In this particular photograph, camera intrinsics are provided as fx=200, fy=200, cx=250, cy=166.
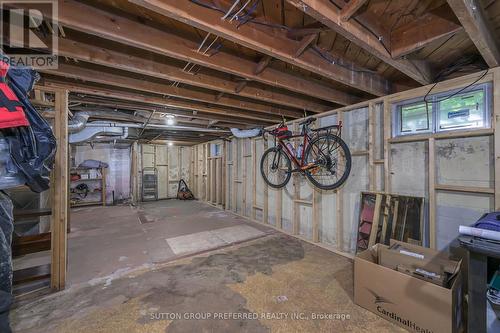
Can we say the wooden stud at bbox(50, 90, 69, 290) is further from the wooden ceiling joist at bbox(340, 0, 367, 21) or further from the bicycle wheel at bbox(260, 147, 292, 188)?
the bicycle wheel at bbox(260, 147, 292, 188)

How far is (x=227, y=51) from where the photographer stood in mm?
1989

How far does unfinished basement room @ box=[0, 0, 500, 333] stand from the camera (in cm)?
141

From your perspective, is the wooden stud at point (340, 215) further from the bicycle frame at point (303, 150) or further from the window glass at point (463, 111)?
the window glass at point (463, 111)

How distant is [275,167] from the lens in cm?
414

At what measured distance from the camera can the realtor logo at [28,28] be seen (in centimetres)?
129

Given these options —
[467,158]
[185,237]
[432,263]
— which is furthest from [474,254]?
[185,237]

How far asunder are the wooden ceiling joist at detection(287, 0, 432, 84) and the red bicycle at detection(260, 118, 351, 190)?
126cm

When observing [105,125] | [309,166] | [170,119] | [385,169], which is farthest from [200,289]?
[105,125]

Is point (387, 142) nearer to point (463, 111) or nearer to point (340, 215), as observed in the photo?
point (463, 111)

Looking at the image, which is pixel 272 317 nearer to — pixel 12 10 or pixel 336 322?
pixel 336 322

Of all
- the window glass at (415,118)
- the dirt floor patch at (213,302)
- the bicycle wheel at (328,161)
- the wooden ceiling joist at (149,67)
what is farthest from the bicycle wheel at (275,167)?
the window glass at (415,118)

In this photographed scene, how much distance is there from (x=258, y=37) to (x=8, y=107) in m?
1.76

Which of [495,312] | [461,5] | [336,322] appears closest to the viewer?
[461,5]

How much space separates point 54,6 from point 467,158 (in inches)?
147
